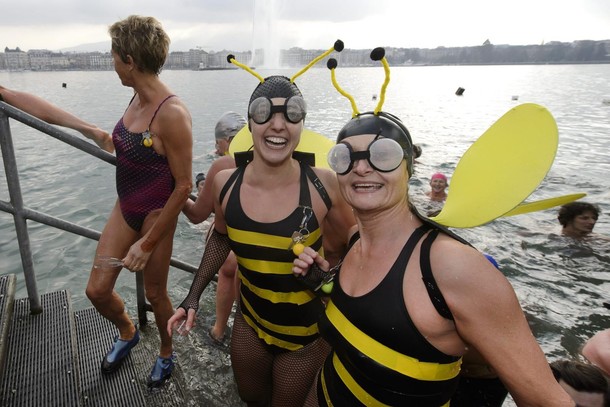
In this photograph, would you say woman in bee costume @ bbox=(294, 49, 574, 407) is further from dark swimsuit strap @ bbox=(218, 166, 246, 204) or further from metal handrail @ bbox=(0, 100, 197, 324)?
metal handrail @ bbox=(0, 100, 197, 324)

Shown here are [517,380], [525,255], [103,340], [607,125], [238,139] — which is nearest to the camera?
[517,380]

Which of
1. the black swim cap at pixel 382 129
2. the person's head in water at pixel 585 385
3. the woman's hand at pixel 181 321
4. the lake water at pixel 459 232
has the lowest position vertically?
the lake water at pixel 459 232

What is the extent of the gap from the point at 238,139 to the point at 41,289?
5.18 metres

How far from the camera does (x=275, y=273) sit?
2.30 meters

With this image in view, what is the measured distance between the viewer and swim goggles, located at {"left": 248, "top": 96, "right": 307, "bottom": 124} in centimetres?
222

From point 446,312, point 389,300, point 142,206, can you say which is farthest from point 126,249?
point 446,312

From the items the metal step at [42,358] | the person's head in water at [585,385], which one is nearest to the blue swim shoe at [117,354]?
the metal step at [42,358]

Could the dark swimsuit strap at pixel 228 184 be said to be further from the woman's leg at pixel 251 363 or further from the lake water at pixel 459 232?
the lake water at pixel 459 232

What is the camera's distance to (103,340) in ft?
11.0

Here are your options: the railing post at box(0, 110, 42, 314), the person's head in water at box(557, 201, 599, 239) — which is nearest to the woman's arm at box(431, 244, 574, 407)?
the railing post at box(0, 110, 42, 314)

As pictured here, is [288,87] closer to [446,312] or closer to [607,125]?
[446,312]

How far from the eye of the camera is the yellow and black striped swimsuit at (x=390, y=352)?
1491 mm

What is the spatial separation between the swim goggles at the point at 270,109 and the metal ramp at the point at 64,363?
2120mm

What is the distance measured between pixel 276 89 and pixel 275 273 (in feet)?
3.49
